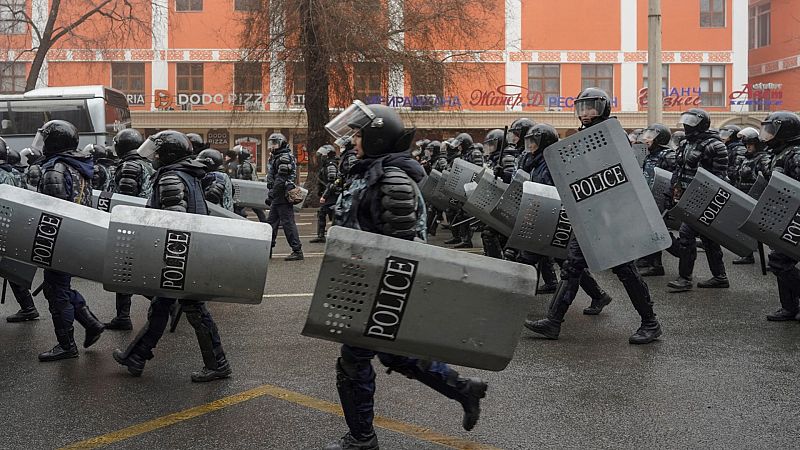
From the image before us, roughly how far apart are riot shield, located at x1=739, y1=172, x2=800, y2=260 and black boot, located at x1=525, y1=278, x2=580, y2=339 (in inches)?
68.5

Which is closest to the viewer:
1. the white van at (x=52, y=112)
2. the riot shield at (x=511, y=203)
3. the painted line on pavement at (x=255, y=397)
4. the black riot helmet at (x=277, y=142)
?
the painted line on pavement at (x=255, y=397)

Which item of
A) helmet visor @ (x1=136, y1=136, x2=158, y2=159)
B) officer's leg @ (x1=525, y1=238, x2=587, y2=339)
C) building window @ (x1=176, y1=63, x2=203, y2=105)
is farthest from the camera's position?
building window @ (x1=176, y1=63, x2=203, y2=105)

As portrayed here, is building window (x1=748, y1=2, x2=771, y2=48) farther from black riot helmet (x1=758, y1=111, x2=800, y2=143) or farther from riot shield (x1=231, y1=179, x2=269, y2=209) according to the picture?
black riot helmet (x1=758, y1=111, x2=800, y2=143)

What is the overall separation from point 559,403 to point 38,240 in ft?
12.1

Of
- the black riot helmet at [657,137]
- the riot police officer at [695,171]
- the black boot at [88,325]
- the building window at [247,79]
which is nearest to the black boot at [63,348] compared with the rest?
the black boot at [88,325]

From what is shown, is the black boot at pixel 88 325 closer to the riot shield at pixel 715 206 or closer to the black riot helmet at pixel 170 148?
the black riot helmet at pixel 170 148

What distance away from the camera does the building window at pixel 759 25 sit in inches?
1785

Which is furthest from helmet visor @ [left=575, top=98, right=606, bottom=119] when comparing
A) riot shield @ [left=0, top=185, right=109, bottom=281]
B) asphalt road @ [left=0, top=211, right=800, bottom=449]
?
riot shield @ [left=0, top=185, right=109, bottom=281]

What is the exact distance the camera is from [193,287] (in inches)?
213

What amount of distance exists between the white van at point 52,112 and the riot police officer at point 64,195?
17.6 meters

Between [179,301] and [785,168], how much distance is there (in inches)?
221

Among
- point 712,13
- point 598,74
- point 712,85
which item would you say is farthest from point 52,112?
point 712,13

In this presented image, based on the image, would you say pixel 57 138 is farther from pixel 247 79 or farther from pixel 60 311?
pixel 247 79

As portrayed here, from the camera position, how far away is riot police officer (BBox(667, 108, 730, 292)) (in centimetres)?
959
